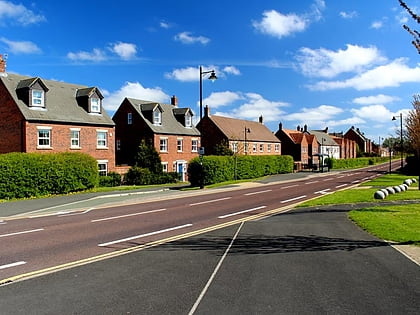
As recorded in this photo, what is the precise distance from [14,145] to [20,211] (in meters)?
15.0

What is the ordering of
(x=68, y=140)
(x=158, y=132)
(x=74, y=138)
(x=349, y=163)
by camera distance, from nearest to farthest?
(x=68, y=140) < (x=74, y=138) < (x=158, y=132) < (x=349, y=163)

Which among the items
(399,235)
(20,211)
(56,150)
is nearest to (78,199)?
(20,211)

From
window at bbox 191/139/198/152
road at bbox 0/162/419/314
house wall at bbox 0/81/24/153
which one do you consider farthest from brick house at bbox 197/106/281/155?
road at bbox 0/162/419/314

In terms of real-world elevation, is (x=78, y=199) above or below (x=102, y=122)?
below

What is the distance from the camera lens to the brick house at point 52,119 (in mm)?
30344

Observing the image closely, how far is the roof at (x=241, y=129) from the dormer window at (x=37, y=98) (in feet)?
102

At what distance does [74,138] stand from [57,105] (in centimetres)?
326

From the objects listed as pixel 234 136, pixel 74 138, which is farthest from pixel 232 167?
pixel 234 136

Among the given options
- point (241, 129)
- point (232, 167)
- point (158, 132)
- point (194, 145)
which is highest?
point (241, 129)

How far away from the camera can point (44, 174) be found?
24234 mm

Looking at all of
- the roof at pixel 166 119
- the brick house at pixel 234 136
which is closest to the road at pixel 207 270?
the roof at pixel 166 119

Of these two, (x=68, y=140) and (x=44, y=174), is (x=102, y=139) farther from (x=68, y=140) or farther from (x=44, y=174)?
(x=44, y=174)

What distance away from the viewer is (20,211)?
17.5 m

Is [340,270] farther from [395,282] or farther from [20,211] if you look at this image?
[20,211]
